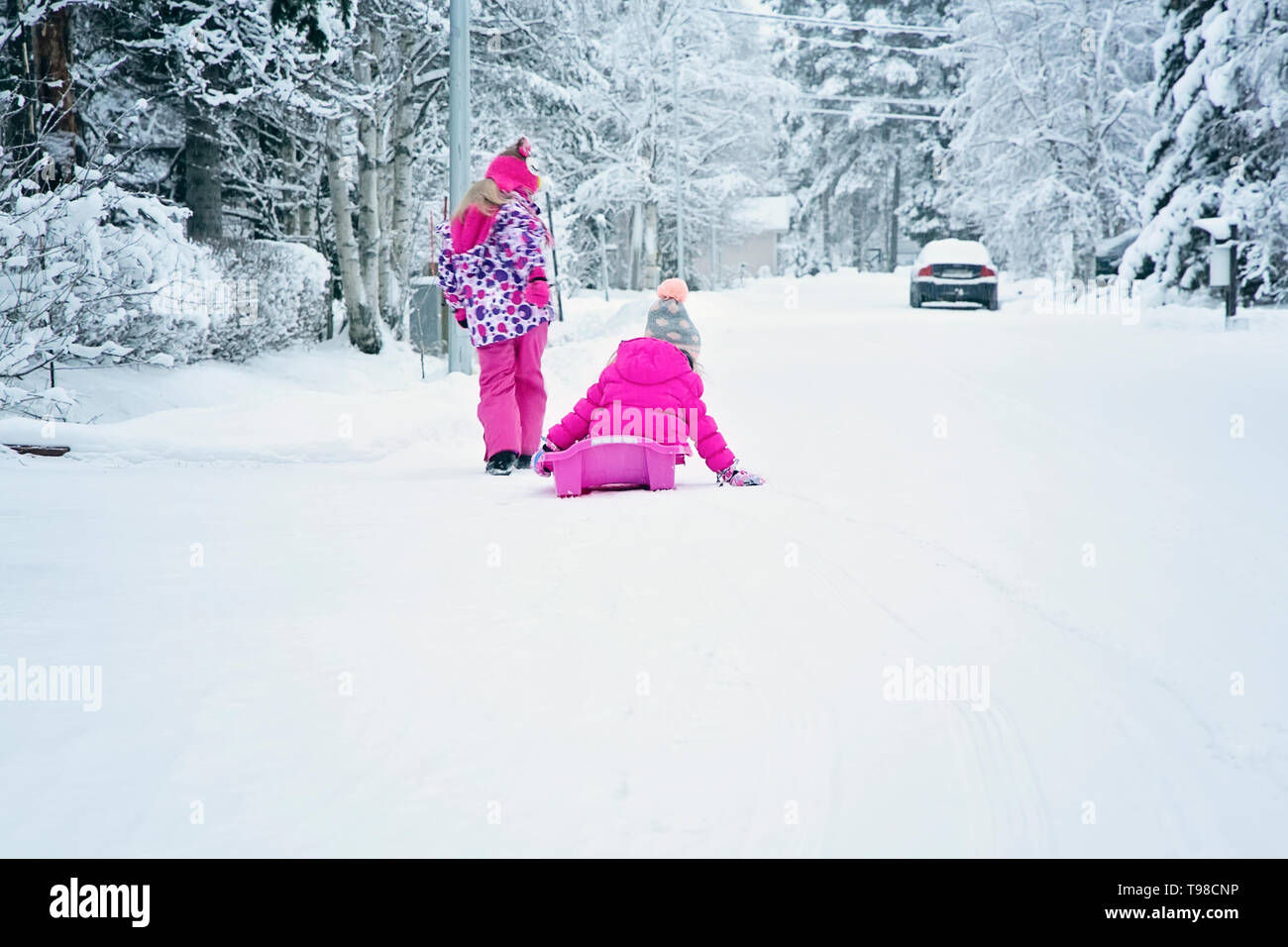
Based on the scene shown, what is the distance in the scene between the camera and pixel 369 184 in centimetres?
1544

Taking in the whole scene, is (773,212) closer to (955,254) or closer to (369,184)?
(955,254)

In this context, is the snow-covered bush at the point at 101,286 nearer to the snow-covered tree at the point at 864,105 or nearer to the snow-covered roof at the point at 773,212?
the snow-covered tree at the point at 864,105

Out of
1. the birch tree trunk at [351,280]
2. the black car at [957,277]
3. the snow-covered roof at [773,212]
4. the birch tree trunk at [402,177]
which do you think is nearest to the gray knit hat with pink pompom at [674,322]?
the birch tree trunk at [351,280]

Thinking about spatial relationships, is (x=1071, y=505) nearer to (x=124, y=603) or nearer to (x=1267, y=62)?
(x=124, y=603)

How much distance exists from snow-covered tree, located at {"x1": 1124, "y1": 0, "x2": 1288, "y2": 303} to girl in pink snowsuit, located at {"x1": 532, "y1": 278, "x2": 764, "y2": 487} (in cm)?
1456

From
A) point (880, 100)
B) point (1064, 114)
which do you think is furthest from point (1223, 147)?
point (880, 100)

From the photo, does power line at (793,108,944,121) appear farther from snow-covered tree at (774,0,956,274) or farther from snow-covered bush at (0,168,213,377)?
snow-covered bush at (0,168,213,377)

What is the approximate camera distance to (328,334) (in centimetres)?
1666

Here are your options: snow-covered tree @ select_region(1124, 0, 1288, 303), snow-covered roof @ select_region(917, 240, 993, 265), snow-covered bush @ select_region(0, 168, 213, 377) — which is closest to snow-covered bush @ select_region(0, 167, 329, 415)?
snow-covered bush @ select_region(0, 168, 213, 377)

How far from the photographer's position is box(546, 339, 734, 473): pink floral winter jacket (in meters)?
5.98

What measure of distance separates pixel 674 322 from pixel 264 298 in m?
6.60

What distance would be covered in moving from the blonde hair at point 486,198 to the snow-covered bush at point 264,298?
4674 millimetres
